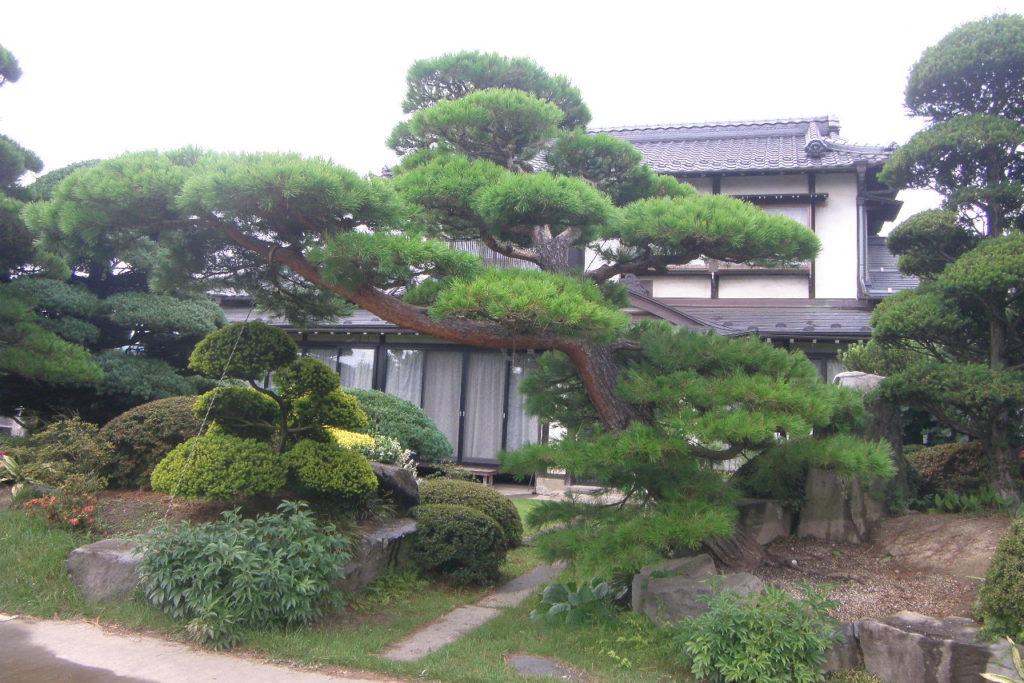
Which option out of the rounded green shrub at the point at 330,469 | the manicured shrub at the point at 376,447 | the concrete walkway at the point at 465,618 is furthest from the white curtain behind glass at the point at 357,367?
the rounded green shrub at the point at 330,469

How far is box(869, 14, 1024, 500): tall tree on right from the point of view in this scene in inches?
221

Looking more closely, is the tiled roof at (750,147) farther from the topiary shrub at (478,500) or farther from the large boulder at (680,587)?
the large boulder at (680,587)

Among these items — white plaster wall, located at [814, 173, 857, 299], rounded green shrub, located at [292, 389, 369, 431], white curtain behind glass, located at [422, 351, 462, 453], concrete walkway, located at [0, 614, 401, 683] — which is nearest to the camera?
concrete walkway, located at [0, 614, 401, 683]

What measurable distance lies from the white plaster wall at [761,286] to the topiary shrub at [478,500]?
7.19m

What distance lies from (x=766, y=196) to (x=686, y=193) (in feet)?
24.9

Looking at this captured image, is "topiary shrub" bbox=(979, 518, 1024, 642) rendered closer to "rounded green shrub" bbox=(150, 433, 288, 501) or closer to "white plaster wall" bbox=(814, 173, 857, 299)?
"rounded green shrub" bbox=(150, 433, 288, 501)

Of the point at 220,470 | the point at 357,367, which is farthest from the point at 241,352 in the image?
the point at 357,367

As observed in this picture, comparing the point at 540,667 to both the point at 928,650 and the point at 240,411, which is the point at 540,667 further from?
the point at 240,411

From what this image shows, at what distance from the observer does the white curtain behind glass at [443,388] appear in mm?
12977

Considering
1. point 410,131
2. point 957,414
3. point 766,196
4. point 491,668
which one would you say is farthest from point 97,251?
point 766,196

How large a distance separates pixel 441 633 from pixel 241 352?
8.32 ft

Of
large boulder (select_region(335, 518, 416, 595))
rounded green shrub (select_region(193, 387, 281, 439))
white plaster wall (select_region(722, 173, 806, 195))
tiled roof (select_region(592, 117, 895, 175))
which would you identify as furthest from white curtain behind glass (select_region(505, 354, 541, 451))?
rounded green shrub (select_region(193, 387, 281, 439))

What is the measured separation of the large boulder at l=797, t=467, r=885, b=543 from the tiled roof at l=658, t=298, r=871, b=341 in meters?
4.30

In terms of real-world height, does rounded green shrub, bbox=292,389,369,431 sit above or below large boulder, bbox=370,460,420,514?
above
